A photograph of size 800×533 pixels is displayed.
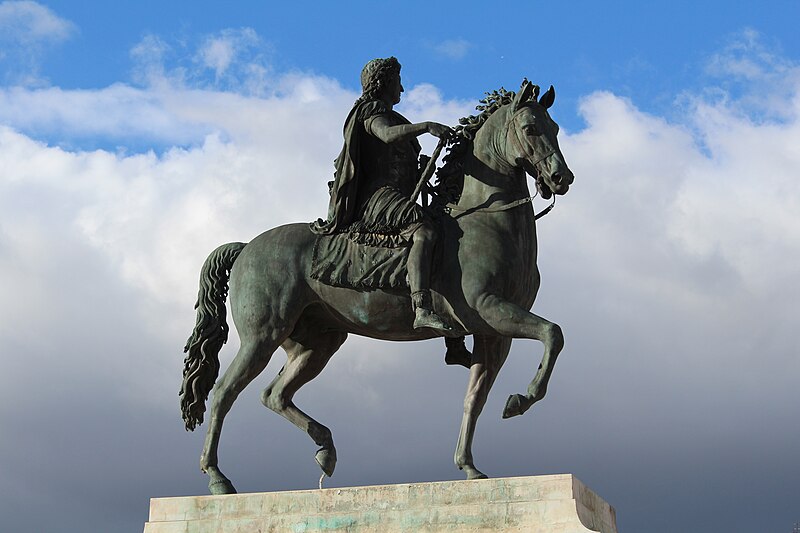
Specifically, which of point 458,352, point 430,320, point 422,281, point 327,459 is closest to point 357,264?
point 422,281

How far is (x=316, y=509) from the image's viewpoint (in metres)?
11.9

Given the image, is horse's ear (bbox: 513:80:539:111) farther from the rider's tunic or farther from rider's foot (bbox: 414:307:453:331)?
rider's foot (bbox: 414:307:453:331)

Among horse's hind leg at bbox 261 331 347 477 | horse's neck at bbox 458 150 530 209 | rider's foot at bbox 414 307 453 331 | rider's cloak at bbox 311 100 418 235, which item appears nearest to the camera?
rider's foot at bbox 414 307 453 331

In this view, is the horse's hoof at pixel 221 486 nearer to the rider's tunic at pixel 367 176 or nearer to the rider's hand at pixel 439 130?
the rider's tunic at pixel 367 176

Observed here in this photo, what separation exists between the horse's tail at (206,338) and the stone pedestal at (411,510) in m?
1.42

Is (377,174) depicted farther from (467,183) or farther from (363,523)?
(363,523)

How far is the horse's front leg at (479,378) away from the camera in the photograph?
1269 centimetres

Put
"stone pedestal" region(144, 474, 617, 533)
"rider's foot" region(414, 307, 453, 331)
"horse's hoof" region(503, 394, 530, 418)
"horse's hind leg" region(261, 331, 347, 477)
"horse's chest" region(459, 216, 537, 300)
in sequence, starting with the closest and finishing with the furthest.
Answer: "stone pedestal" region(144, 474, 617, 533) → "horse's hoof" region(503, 394, 530, 418) → "rider's foot" region(414, 307, 453, 331) → "horse's chest" region(459, 216, 537, 300) → "horse's hind leg" region(261, 331, 347, 477)

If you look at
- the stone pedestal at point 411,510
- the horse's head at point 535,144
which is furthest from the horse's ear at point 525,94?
the stone pedestal at point 411,510

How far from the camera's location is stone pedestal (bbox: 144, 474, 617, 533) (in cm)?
1127

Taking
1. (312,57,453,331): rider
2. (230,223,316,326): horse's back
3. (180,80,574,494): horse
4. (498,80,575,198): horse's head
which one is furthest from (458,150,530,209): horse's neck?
(230,223,316,326): horse's back

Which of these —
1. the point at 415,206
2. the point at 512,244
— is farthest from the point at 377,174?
the point at 512,244

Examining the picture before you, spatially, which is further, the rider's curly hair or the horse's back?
the rider's curly hair

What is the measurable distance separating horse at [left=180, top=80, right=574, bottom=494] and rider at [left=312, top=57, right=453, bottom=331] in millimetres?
318
